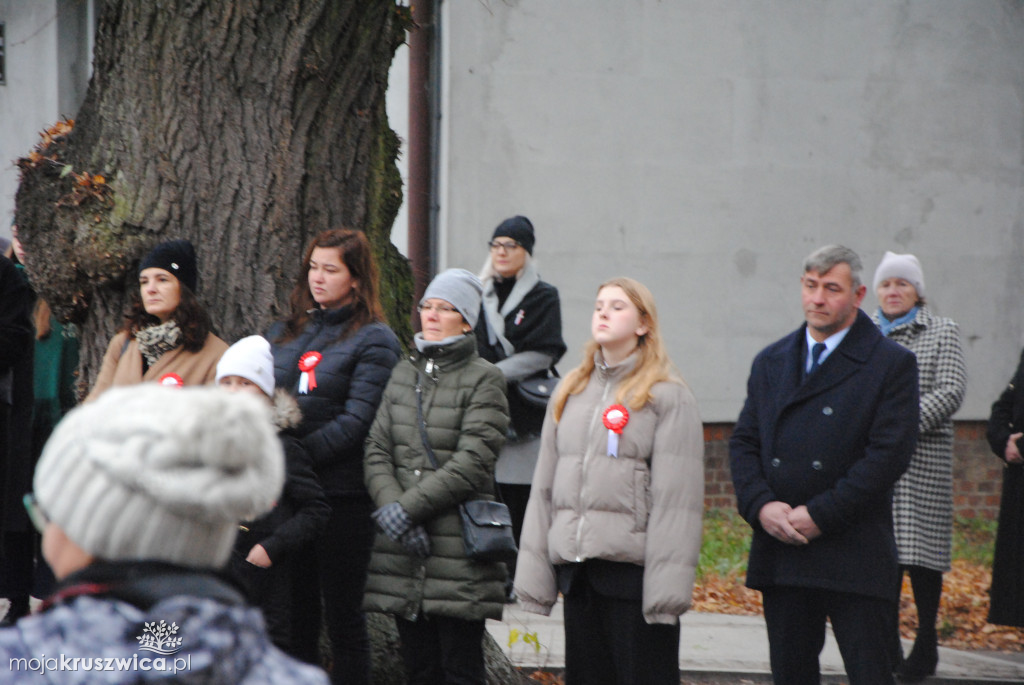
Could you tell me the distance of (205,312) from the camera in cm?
454

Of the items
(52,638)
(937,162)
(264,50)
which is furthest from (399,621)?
(937,162)

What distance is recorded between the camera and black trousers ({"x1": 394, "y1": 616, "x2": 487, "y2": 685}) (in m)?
4.15

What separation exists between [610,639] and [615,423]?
769mm

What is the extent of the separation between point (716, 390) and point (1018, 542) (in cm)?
417

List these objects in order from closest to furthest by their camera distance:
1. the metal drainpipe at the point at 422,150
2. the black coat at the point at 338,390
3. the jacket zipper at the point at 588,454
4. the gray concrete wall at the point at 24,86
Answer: the jacket zipper at the point at 588,454
the black coat at the point at 338,390
the metal drainpipe at the point at 422,150
the gray concrete wall at the point at 24,86

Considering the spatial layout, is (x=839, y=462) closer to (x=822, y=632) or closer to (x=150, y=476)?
(x=822, y=632)

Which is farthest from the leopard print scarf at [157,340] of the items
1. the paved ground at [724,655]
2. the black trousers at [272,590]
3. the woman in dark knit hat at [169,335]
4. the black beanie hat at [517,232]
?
the paved ground at [724,655]

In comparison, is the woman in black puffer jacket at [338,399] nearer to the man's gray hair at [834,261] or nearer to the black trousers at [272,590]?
the black trousers at [272,590]

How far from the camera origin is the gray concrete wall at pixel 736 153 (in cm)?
967

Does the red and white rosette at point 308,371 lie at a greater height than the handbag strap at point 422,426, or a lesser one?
greater

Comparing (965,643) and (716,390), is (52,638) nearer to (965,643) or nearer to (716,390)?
(965,643)

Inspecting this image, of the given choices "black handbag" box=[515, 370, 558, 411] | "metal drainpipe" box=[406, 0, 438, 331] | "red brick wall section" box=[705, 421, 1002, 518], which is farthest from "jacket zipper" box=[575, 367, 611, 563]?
"red brick wall section" box=[705, 421, 1002, 518]

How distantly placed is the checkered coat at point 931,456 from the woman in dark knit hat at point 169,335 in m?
3.36

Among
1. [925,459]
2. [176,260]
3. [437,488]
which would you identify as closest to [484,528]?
[437,488]
